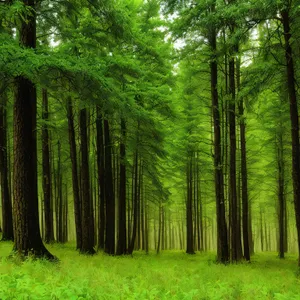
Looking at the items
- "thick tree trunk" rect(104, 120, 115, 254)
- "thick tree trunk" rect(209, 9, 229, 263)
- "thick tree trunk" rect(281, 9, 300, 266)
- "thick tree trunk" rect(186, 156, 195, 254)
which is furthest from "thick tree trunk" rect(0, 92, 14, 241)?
"thick tree trunk" rect(186, 156, 195, 254)

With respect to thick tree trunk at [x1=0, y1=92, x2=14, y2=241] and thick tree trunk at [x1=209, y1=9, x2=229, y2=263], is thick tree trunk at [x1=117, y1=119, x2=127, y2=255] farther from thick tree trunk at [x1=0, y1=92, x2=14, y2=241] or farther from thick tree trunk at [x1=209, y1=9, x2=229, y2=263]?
thick tree trunk at [x1=0, y1=92, x2=14, y2=241]

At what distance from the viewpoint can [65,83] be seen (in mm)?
8805

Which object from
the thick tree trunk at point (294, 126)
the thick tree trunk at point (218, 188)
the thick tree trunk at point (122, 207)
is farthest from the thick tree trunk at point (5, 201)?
the thick tree trunk at point (294, 126)

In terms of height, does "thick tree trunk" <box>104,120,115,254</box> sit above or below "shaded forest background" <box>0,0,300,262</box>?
below

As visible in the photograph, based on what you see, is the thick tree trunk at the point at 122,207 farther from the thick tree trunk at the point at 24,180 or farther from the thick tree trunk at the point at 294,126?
the thick tree trunk at the point at 294,126

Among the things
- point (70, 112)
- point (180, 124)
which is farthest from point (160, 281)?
point (180, 124)

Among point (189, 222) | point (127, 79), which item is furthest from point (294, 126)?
point (189, 222)

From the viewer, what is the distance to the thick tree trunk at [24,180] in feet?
28.8

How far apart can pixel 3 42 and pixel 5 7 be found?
2.45ft

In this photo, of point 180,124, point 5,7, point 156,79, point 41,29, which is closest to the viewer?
point 5,7

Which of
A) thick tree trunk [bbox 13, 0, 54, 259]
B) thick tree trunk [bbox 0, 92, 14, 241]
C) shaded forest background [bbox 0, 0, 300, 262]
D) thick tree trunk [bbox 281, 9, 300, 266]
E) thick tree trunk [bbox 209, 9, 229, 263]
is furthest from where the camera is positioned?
thick tree trunk [bbox 0, 92, 14, 241]

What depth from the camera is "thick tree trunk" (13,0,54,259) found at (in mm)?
8766

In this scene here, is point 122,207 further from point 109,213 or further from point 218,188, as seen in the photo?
point 218,188

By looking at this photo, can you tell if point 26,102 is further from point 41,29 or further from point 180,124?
point 180,124
